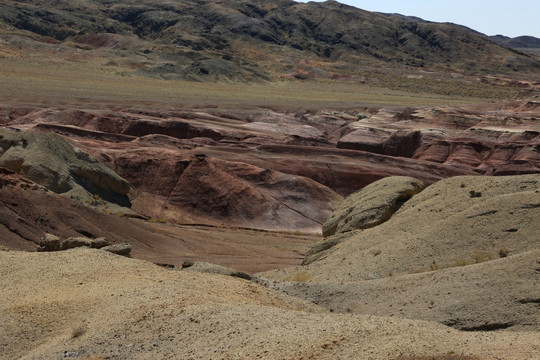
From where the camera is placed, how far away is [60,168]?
32.1 m

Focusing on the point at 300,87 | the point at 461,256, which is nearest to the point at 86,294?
the point at 461,256

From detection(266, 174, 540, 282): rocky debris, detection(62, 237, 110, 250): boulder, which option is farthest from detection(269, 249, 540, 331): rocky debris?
detection(62, 237, 110, 250): boulder

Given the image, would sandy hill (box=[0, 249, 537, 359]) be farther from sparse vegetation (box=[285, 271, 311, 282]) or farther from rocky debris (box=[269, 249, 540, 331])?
sparse vegetation (box=[285, 271, 311, 282])

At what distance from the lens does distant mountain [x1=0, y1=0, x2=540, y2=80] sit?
11106 cm

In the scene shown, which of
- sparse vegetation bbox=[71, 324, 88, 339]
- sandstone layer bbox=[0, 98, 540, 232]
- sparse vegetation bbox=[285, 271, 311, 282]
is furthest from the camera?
sandstone layer bbox=[0, 98, 540, 232]

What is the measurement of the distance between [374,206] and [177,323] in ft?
42.9

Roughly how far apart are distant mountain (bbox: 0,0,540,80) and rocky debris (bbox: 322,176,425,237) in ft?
247

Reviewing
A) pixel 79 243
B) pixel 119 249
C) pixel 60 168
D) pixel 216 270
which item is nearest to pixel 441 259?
pixel 216 270

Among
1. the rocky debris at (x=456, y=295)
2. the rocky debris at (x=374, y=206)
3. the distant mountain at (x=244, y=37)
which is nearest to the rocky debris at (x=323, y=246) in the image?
the rocky debris at (x=374, y=206)

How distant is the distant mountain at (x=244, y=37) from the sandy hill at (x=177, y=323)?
84.8 meters

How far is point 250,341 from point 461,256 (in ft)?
27.9

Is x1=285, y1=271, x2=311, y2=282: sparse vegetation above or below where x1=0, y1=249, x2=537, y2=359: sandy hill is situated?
below

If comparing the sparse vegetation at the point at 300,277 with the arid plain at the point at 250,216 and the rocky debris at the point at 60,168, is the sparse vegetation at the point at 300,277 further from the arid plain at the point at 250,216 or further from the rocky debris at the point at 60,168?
the rocky debris at the point at 60,168

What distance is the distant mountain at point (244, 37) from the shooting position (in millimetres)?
→ 111062
